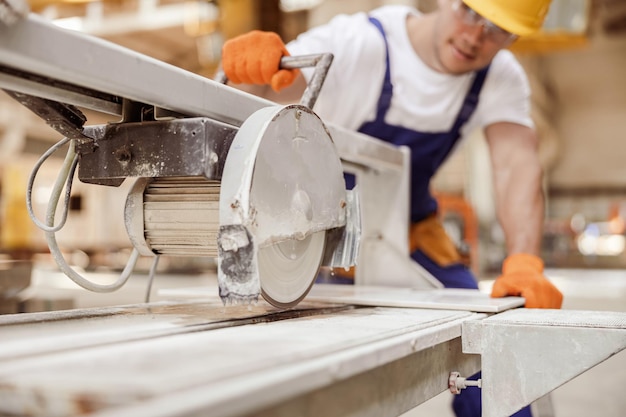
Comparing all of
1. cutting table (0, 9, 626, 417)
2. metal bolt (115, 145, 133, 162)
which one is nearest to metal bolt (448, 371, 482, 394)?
cutting table (0, 9, 626, 417)

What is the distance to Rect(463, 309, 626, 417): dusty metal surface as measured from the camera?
3.72 ft

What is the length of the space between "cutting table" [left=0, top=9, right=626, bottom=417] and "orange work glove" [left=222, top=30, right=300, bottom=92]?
0.92 ft

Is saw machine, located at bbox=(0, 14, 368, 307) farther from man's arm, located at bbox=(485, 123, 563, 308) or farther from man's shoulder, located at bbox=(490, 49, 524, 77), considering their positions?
man's shoulder, located at bbox=(490, 49, 524, 77)

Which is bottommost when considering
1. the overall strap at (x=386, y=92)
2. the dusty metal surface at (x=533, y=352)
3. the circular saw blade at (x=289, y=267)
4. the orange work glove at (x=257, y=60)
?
the dusty metal surface at (x=533, y=352)

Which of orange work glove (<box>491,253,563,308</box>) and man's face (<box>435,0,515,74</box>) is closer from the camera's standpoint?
orange work glove (<box>491,253,563,308</box>)

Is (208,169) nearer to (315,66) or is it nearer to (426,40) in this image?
(315,66)

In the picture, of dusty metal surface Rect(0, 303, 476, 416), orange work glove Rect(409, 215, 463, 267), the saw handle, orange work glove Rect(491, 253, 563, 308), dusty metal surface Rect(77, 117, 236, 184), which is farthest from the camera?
orange work glove Rect(409, 215, 463, 267)

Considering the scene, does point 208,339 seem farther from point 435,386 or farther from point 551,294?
point 551,294

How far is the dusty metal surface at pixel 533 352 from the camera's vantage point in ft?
3.72

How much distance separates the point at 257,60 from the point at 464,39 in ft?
2.76

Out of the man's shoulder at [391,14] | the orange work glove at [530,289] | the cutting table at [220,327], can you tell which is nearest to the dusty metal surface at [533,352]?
the cutting table at [220,327]

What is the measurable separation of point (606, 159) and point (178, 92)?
53.7ft

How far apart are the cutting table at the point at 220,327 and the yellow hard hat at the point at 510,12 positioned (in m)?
0.89

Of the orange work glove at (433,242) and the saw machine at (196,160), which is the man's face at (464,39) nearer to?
the orange work glove at (433,242)
